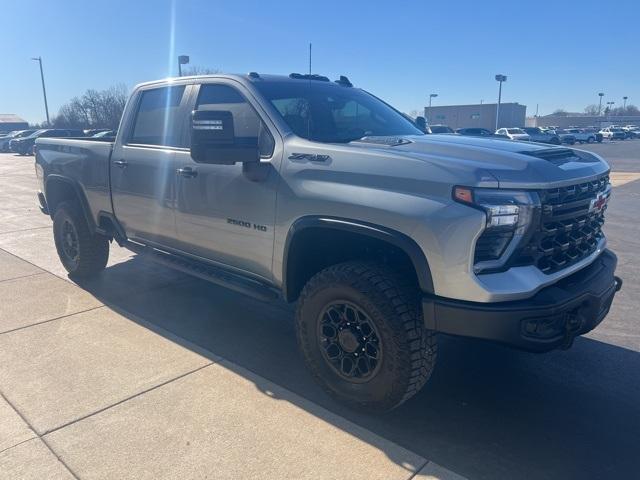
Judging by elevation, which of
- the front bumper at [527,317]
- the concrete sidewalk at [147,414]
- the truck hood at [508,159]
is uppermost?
the truck hood at [508,159]

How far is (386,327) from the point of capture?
284 centimetres

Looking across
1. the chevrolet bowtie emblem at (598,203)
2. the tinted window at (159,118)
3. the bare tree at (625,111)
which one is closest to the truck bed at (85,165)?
the tinted window at (159,118)

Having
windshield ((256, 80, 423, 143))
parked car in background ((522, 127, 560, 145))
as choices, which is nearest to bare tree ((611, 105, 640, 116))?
parked car in background ((522, 127, 560, 145))


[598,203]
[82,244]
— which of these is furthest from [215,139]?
[82,244]

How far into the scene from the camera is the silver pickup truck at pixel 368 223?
2584mm

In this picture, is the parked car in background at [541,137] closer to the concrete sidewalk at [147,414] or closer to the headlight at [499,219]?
the concrete sidewalk at [147,414]

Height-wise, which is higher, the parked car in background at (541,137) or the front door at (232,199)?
the front door at (232,199)

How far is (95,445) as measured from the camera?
2846mm

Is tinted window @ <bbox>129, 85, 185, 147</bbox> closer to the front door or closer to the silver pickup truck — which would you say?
the silver pickup truck

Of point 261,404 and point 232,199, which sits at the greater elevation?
point 232,199

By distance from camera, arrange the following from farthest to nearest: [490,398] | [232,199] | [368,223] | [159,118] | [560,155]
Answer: [159,118], [232,199], [490,398], [560,155], [368,223]

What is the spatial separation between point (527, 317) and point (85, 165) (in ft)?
14.7

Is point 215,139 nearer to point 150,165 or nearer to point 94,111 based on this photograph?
point 150,165

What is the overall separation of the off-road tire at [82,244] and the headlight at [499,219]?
4.35 meters
